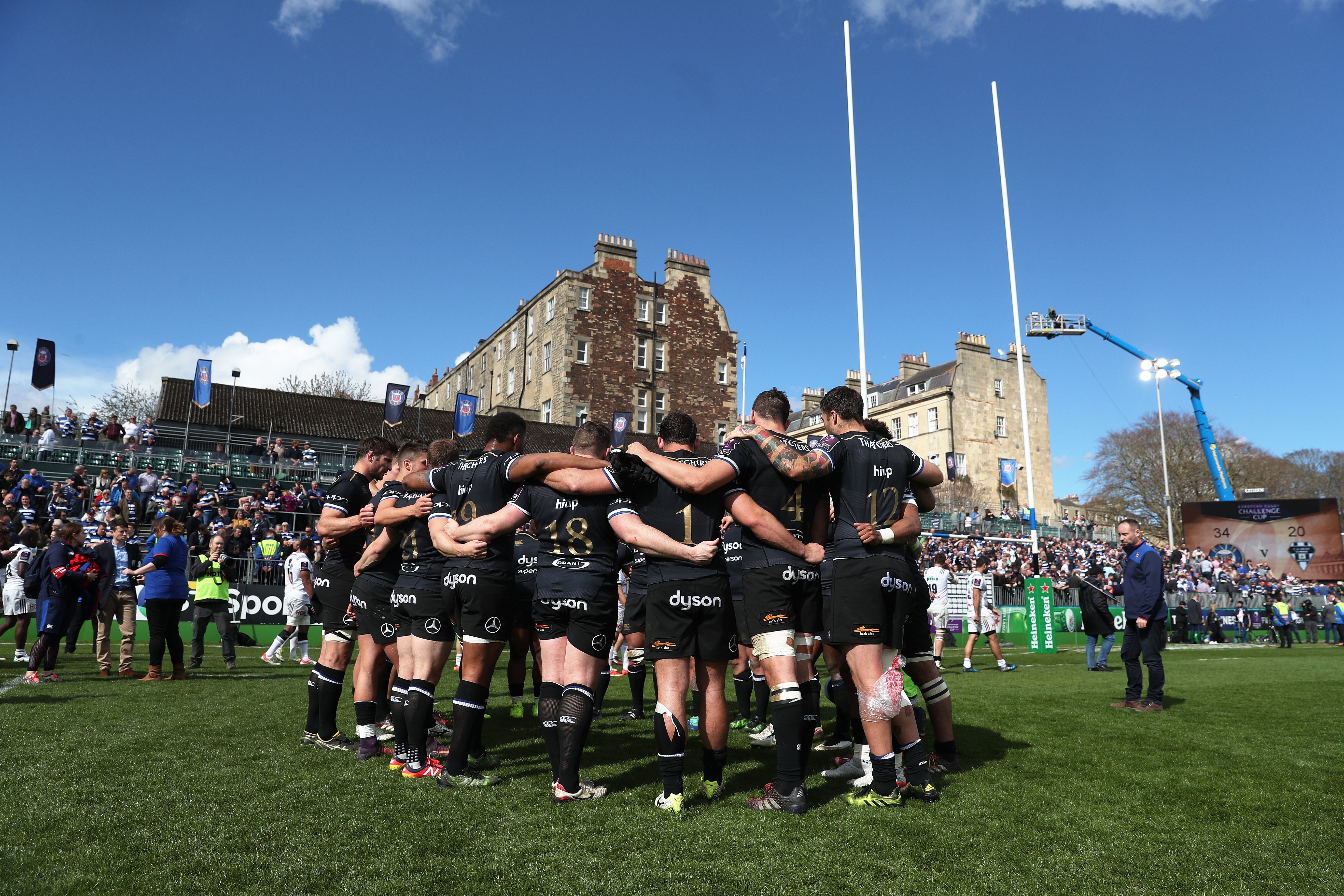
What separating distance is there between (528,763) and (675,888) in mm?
2776

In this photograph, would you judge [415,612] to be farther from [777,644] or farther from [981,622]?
[981,622]

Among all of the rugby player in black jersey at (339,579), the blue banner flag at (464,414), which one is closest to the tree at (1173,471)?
the blue banner flag at (464,414)

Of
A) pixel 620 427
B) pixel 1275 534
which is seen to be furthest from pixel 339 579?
pixel 1275 534

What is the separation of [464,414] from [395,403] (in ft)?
11.4

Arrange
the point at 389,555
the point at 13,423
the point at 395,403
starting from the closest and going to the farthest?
the point at 389,555, the point at 13,423, the point at 395,403

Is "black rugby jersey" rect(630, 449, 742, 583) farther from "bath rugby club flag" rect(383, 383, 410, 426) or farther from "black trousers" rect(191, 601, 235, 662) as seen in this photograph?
"bath rugby club flag" rect(383, 383, 410, 426)

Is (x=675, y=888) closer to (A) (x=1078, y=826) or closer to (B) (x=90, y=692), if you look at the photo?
(A) (x=1078, y=826)

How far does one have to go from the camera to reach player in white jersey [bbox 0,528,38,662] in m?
11.0

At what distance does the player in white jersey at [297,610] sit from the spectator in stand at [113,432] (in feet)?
66.6

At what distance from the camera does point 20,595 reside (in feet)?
36.9

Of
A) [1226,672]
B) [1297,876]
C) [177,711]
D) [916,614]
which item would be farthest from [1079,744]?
[1226,672]

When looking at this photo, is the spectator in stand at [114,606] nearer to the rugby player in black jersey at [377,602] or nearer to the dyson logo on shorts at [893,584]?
the rugby player in black jersey at [377,602]

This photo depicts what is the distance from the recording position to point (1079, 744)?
21.1 ft

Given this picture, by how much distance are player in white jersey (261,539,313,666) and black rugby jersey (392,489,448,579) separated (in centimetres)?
718
